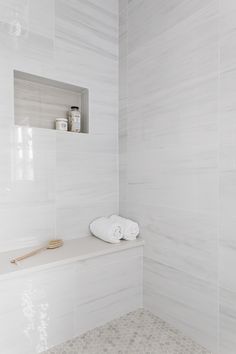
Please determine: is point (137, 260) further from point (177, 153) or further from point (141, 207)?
point (177, 153)

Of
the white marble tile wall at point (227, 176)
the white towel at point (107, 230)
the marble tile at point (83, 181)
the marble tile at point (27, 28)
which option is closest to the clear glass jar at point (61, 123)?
the marble tile at point (83, 181)

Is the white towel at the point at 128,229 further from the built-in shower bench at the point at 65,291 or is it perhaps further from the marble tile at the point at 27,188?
the marble tile at the point at 27,188

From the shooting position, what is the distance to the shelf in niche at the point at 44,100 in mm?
1531

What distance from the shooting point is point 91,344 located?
1.30 meters

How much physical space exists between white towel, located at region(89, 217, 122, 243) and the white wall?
10 centimetres

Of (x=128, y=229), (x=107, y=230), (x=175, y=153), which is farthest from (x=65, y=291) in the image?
(x=175, y=153)

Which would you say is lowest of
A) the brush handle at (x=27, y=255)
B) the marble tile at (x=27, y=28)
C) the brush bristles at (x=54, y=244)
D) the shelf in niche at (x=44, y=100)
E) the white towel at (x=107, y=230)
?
the brush handle at (x=27, y=255)

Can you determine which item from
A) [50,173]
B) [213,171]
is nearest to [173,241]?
[213,171]

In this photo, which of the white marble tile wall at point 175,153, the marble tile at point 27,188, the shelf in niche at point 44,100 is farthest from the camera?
the shelf in niche at point 44,100

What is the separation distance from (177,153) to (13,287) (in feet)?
3.45

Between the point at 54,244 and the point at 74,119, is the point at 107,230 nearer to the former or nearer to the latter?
the point at 54,244

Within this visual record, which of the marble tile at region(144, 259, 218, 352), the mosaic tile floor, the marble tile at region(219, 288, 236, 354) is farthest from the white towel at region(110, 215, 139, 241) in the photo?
the marble tile at region(219, 288, 236, 354)

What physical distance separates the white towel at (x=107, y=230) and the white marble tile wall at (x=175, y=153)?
A: 0.18 meters

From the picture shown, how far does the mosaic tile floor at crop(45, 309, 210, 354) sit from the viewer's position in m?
1.25
